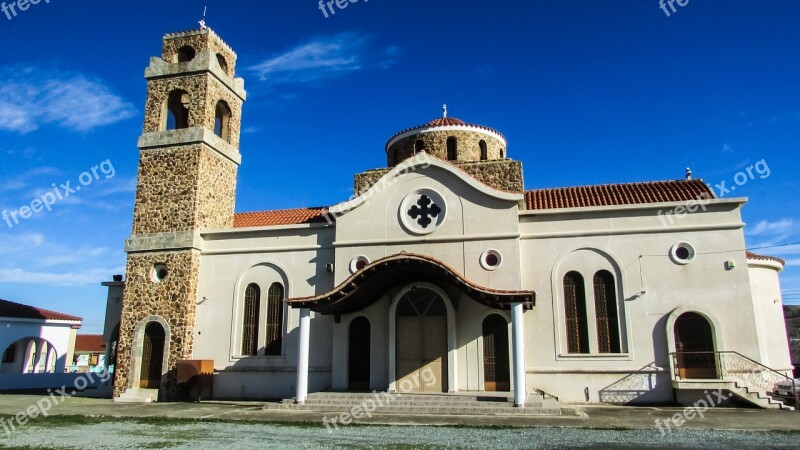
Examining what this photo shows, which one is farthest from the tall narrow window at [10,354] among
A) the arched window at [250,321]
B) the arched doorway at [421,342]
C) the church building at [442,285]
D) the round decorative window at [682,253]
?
the round decorative window at [682,253]

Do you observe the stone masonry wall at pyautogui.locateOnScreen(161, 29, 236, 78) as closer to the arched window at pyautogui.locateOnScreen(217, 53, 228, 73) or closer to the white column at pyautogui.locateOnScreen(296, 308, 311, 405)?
the arched window at pyautogui.locateOnScreen(217, 53, 228, 73)

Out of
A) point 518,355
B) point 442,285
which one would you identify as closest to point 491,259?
point 442,285

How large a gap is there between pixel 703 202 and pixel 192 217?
53.0 ft

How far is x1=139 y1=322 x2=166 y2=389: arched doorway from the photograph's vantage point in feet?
64.1

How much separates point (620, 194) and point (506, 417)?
8.86m

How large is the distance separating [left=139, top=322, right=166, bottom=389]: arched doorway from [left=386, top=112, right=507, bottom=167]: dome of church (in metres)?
10.5

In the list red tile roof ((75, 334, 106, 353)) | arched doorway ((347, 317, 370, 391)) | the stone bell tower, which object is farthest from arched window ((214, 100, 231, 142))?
red tile roof ((75, 334, 106, 353))

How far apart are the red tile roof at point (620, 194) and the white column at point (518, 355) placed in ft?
14.4

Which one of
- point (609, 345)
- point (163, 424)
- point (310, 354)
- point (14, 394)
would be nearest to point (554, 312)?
point (609, 345)

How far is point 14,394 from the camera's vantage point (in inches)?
866

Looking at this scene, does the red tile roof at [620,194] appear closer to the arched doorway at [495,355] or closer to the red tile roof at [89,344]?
the arched doorway at [495,355]

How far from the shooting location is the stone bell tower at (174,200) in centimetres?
1961

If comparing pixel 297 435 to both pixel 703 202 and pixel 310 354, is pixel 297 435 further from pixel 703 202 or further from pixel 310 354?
pixel 703 202

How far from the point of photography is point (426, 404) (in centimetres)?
1533
